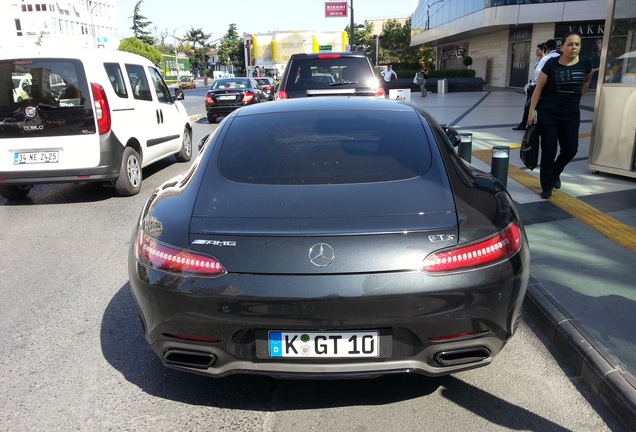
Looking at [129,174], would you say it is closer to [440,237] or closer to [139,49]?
[440,237]

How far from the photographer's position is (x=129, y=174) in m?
7.26

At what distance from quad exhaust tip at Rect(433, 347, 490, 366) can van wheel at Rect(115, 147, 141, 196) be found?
569 cm

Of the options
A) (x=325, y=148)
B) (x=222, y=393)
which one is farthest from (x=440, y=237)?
(x=222, y=393)

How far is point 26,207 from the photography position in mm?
7129

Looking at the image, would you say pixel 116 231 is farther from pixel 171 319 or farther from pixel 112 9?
pixel 112 9

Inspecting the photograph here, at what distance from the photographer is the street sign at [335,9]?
55594 mm

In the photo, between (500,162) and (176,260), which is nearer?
(176,260)

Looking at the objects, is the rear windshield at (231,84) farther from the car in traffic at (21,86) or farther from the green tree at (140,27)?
the green tree at (140,27)

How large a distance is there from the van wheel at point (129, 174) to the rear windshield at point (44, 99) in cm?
71

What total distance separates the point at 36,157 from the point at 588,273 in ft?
20.2

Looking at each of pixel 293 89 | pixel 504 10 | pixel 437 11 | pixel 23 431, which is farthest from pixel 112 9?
pixel 23 431

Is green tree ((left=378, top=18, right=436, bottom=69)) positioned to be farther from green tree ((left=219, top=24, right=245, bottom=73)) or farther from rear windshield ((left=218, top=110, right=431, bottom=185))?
rear windshield ((left=218, top=110, right=431, bottom=185))

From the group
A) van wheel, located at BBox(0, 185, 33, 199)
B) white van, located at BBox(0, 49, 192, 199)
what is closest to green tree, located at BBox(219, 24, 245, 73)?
van wheel, located at BBox(0, 185, 33, 199)

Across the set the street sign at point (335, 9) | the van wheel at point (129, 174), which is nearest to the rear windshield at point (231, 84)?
the van wheel at point (129, 174)
